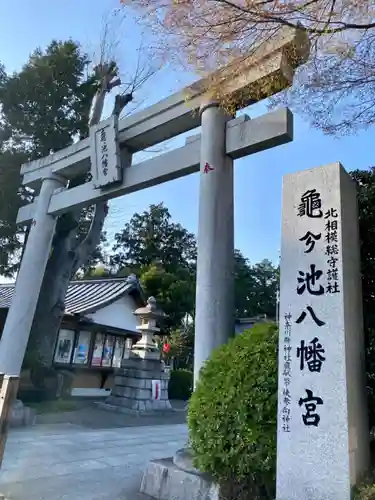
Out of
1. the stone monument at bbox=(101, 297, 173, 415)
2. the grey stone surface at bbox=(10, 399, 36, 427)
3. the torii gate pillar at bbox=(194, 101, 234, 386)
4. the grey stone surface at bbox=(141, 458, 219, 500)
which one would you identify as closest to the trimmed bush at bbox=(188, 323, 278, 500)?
the grey stone surface at bbox=(141, 458, 219, 500)

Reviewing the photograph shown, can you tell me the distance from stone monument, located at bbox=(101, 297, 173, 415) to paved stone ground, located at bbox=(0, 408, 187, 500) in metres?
2.12

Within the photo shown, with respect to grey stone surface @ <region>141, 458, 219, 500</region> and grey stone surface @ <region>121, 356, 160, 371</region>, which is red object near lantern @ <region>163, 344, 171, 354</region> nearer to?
grey stone surface @ <region>121, 356, 160, 371</region>

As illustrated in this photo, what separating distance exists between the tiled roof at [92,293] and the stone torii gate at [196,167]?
268 inches

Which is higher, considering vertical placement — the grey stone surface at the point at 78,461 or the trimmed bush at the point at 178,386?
the trimmed bush at the point at 178,386

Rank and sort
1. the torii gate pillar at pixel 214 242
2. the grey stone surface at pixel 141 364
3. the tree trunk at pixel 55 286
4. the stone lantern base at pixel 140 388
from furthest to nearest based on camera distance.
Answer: the grey stone surface at pixel 141 364 → the stone lantern base at pixel 140 388 → the tree trunk at pixel 55 286 → the torii gate pillar at pixel 214 242

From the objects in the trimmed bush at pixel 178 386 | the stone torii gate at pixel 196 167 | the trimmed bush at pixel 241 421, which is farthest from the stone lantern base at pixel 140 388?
the trimmed bush at pixel 241 421

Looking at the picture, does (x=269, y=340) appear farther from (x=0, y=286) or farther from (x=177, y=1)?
(x=0, y=286)

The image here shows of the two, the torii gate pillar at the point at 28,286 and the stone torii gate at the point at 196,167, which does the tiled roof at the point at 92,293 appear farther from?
the stone torii gate at the point at 196,167

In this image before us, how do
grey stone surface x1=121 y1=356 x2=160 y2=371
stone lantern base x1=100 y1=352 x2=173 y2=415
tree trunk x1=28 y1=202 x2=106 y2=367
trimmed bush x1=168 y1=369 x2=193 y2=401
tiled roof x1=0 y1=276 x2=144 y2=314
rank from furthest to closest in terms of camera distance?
trimmed bush x1=168 y1=369 x2=193 y2=401
tiled roof x1=0 y1=276 x2=144 y2=314
grey stone surface x1=121 y1=356 x2=160 y2=371
stone lantern base x1=100 y1=352 x2=173 y2=415
tree trunk x1=28 y1=202 x2=106 y2=367

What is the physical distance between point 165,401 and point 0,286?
1160 cm

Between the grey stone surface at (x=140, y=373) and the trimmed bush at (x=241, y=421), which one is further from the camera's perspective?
the grey stone surface at (x=140, y=373)

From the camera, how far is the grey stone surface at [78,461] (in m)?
3.79

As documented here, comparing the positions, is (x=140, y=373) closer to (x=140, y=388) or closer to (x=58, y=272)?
(x=140, y=388)

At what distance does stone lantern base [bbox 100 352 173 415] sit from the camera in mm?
11219
